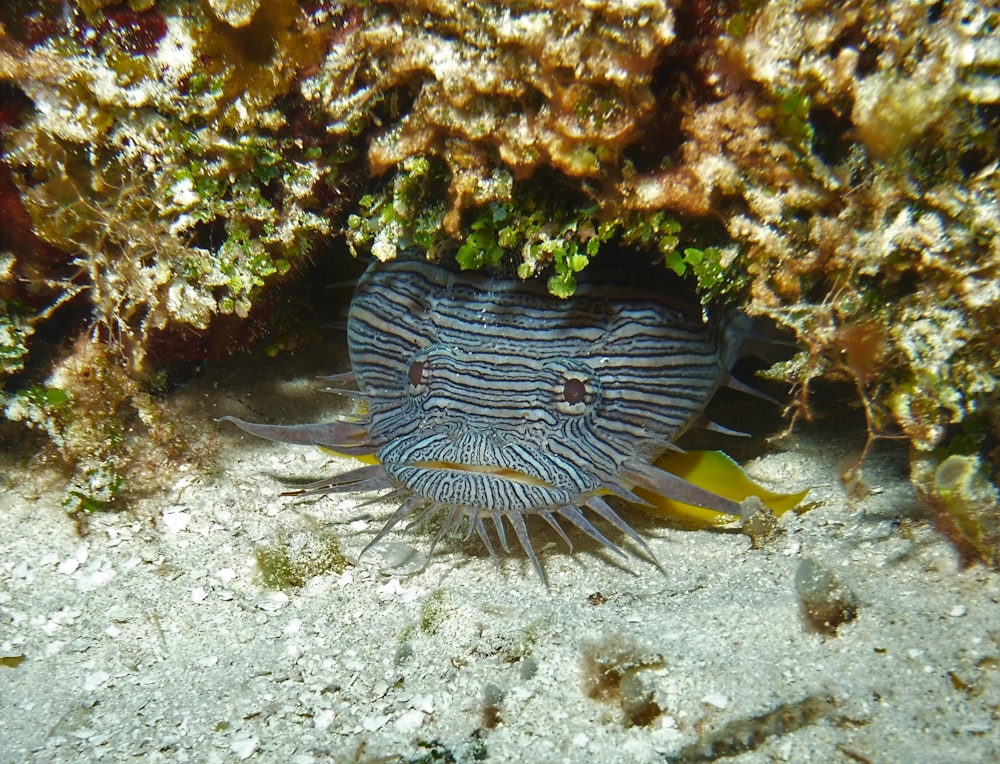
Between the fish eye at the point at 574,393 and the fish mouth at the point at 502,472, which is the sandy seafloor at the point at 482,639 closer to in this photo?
the fish mouth at the point at 502,472

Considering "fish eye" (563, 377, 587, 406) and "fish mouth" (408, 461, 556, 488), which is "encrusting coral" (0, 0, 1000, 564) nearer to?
"fish eye" (563, 377, 587, 406)

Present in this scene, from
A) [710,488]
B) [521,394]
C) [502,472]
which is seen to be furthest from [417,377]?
[710,488]

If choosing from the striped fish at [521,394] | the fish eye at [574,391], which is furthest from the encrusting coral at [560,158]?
the fish eye at [574,391]

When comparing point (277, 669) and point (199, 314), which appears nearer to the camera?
point (277, 669)

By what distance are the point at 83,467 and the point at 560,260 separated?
3049 millimetres

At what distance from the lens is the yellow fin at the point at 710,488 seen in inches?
143

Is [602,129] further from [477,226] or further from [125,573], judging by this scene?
[125,573]

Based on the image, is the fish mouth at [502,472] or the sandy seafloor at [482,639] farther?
the fish mouth at [502,472]

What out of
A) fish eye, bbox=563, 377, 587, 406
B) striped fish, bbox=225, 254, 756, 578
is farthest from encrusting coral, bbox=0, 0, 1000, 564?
fish eye, bbox=563, 377, 587, 406

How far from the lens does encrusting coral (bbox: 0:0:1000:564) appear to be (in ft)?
7.58

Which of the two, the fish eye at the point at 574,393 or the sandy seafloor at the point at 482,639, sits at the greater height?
the fish eye at the point at 574,393

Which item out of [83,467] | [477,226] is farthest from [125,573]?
[477,226]

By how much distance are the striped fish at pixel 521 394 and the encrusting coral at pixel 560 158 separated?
520 mm

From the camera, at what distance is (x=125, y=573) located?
12.1 ft
